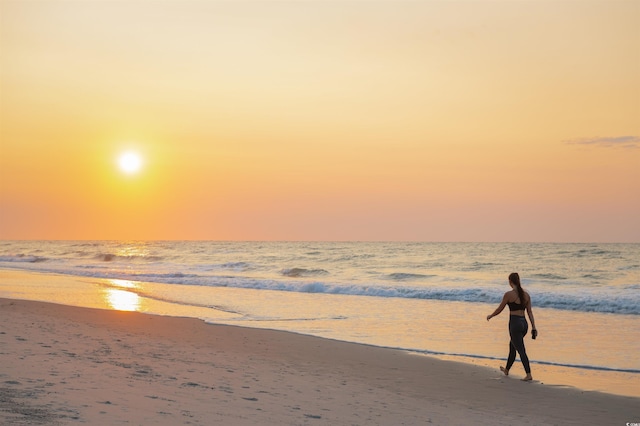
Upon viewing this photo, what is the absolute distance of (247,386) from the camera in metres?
8.68

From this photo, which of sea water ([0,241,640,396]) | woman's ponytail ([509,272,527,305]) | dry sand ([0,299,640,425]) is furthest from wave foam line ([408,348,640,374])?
woman's ponytail ([509,272,527,305])

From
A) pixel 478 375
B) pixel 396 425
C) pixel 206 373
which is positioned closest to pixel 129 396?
pixel 206 373

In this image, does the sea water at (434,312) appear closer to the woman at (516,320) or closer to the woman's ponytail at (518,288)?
the woman at (516,320)

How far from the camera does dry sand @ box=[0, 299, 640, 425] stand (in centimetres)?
Answer: 667

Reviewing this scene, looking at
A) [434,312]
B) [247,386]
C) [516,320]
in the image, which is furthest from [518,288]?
[434,312]

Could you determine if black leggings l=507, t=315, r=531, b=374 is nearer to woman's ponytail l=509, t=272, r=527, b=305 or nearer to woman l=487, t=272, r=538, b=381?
woman l=487, t=272, r=538, b=381

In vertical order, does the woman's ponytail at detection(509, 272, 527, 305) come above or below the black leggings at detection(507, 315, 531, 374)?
above

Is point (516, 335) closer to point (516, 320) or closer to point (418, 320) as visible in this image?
point (516, 320)

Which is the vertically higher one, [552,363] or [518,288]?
[518,288]

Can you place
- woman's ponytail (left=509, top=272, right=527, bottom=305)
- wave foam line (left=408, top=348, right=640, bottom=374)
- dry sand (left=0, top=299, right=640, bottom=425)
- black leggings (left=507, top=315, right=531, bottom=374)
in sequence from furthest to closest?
wave foam line (left=408, top=348, right=640, bottom=374), woman's ponytail (left=509, top=272, right=527, bottom=305), black leggings (left=507, top=315, right=531, bottom=374), dry sand (left=0, top=299, right=640, bottom=425)

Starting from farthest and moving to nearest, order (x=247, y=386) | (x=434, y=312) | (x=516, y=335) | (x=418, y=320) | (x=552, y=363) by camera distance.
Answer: (x=434, y=312)
(x=418, y=320)
(x=552, y=363)
(x=516, y=335)
(x=247, y=386)

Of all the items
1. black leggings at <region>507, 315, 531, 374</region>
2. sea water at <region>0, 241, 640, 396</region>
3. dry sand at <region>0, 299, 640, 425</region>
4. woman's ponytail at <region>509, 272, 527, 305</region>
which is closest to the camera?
dry sand at <region>0, 299, 640, 425</region>

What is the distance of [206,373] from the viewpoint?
9328 millimetres

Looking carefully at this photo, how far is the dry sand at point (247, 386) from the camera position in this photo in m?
6.67
